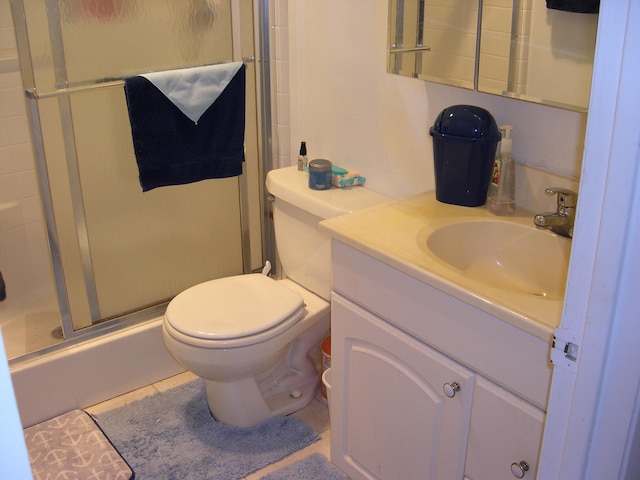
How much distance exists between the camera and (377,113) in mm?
2164

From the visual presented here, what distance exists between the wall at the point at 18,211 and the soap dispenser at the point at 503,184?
166 centimetres

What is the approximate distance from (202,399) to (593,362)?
5.65 feet

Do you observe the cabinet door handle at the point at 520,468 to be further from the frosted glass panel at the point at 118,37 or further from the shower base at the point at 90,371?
the frosted glass panel at the point at 118,37

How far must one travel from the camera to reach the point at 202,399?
244 centimetres

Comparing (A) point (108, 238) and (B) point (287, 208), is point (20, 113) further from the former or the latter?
(B) point (287, 208)

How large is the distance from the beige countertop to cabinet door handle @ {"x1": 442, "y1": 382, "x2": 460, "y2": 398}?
21 cm

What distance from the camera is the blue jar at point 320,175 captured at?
220cm

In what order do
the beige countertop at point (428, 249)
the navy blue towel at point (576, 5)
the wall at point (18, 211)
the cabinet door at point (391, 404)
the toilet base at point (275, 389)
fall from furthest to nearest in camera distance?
the wall at point (18, 211)
the toilet base at point (275, 389)
the cabinet door at point (391, 404)
the navy blue towel at point (576, 5)
the beige countertop at point (428, 249)

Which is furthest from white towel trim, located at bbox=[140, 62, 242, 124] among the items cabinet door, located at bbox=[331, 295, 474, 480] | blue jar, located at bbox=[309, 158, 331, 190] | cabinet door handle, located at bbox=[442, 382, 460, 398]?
cabinet door handle, located at bbox=[442, 382, 460, 398]

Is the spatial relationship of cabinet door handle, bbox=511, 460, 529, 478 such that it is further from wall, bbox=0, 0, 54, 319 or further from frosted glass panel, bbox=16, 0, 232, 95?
wall, bbox=0, 0, 54, 319

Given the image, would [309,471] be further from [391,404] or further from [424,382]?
[424,382]

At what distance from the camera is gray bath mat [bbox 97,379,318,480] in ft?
7.04

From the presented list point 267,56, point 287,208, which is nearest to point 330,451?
point 287,208

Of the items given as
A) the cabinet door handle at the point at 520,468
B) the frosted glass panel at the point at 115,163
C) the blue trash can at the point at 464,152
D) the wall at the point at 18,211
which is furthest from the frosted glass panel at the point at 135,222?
the cabinet door handle at the point at 520,468
